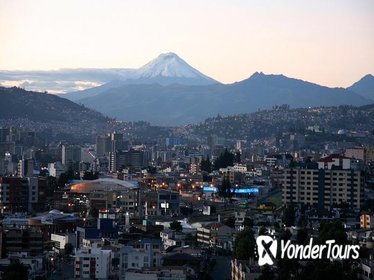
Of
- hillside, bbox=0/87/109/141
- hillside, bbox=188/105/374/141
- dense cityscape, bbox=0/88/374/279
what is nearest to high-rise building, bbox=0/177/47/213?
dense cityscape, bbox=0/88/374/279

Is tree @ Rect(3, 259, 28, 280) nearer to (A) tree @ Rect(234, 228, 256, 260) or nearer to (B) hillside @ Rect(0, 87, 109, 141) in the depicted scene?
(A) tree @ Rect(234, 228, 256, 260)

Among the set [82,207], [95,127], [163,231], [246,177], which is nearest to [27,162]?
[246,177]

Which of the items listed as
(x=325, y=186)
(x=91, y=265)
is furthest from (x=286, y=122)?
(x=91, y=265)

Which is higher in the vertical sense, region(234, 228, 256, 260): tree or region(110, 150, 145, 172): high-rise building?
region(234, 228, 256, 260): tree

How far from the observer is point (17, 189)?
142 feet

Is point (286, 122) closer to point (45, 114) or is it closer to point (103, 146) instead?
point (45, 114)

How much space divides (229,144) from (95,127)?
2468cm

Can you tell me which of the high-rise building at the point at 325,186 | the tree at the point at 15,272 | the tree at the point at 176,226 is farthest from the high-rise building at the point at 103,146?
the tree at the point at 15,272

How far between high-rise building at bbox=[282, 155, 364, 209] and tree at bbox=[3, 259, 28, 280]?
21485 mm

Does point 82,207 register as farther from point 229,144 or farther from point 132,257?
point 229,144

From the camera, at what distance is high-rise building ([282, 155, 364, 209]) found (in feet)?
142

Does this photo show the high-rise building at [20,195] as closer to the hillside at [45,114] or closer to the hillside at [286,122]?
the hillside at [286,122]

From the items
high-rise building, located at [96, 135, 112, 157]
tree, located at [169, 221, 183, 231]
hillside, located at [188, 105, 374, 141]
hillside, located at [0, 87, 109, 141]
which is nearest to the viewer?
tree, located at [169, 221, 183, 231]

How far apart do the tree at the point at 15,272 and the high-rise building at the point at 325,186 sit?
21485 millimetres
